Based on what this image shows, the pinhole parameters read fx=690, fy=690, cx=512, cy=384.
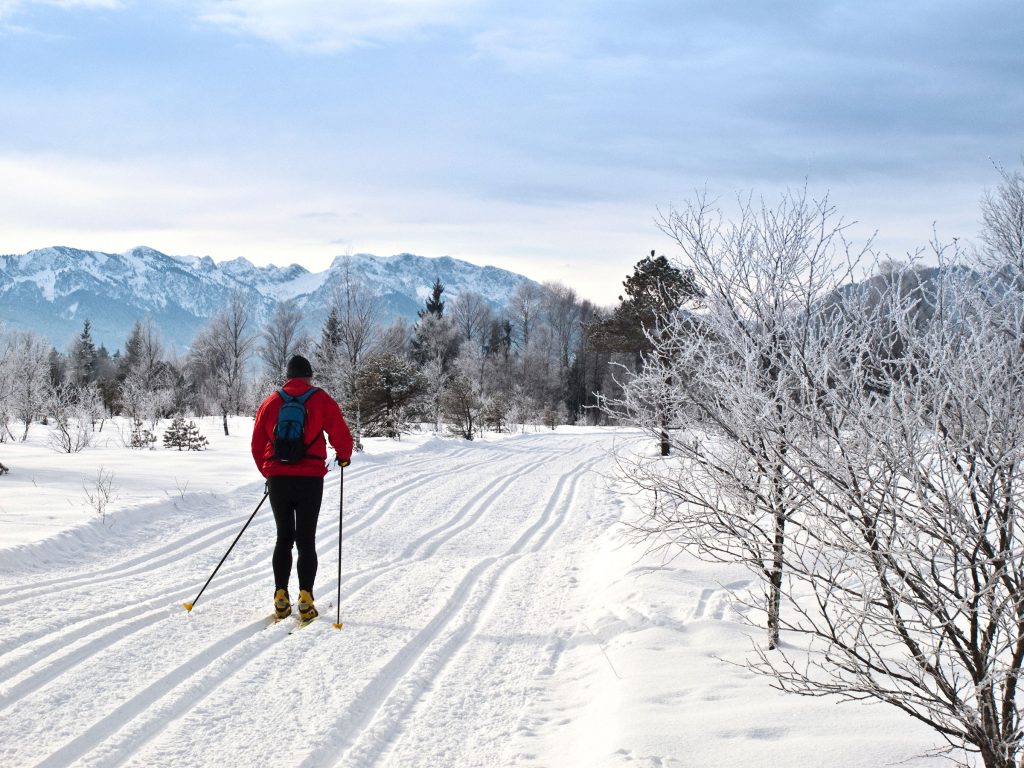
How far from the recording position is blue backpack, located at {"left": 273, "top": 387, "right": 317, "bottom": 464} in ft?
17.0

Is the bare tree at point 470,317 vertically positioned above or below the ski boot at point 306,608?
above

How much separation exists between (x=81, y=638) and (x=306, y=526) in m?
1.56

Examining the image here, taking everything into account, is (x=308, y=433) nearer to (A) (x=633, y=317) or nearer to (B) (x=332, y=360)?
(A) (x=633, y=317)

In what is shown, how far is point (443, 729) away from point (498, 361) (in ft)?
191

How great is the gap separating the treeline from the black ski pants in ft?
8.23

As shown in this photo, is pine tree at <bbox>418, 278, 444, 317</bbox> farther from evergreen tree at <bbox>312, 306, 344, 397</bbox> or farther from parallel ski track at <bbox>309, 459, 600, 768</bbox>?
parallel ski track at <bbox>309, 459, 600, 768</bbox>

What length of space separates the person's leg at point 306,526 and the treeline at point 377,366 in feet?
8.10

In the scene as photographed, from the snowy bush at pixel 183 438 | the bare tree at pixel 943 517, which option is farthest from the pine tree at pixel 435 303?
the bare tree at pixel 943 517

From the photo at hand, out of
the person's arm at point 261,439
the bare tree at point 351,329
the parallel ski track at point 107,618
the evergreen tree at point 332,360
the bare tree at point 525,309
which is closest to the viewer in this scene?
the parallel ski track at point 107,618

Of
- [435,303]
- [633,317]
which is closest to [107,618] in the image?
[633,317]

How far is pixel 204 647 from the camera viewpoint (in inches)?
176

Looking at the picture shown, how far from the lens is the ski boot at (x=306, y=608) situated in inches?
201

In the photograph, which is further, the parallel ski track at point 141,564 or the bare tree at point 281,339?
the bare tree at point 281,339

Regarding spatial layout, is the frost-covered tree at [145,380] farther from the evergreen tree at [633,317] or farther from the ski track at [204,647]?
the ski track at [204,647]
